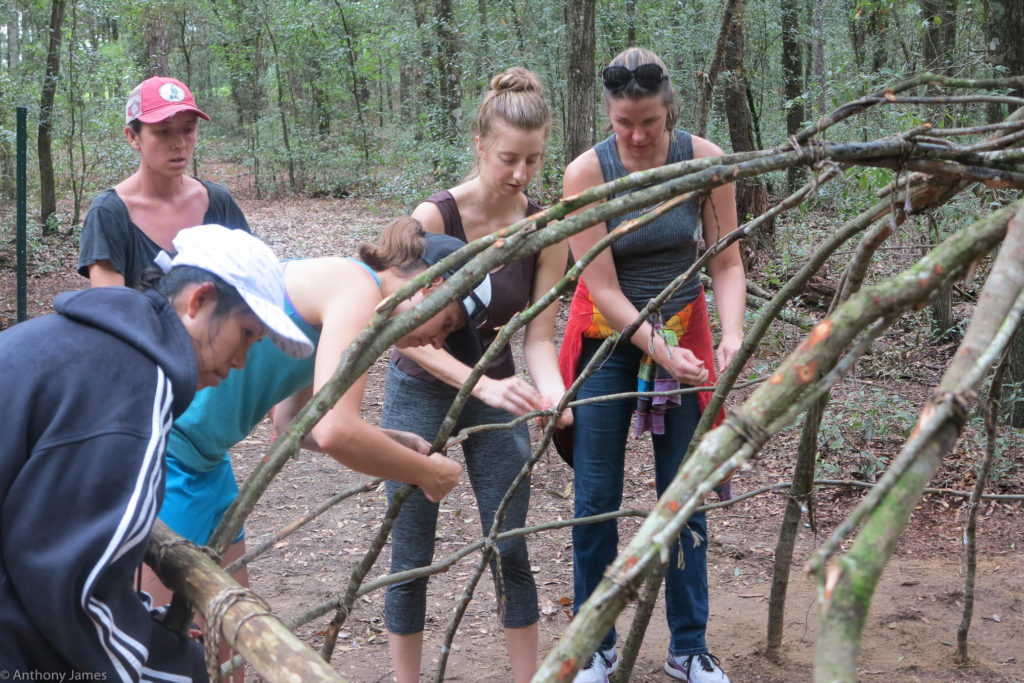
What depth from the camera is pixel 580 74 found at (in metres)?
6.82

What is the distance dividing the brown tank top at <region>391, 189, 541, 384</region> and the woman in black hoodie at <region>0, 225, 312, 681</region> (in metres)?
1.33

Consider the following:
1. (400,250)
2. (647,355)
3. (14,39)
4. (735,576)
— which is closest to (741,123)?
(735,576)

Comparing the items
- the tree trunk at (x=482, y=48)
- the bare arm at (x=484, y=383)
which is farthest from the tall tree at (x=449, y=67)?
the bare arm at (x=484, y=383)

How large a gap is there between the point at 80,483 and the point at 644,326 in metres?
1.85

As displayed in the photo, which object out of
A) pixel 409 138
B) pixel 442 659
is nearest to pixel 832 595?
pixel 442 659

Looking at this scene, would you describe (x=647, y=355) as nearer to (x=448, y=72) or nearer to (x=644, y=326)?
(x=644, y=326)

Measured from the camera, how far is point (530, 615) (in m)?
2.81

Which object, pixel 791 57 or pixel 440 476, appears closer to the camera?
pixel 440 476

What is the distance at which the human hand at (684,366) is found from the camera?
102 inches

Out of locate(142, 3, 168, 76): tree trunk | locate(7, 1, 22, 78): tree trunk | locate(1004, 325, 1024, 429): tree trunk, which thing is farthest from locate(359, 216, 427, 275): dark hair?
locate(142, 3, 168, 76): tree trunk

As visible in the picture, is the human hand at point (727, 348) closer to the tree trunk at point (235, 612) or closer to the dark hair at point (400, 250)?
the dark hair at point (400, 250)

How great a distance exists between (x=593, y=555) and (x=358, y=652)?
1.17 m

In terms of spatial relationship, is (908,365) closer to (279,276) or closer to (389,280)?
(389,280)

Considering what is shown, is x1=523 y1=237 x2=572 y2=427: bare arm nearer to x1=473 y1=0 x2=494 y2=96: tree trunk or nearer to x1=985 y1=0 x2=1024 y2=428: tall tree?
x1=985 y1=0 x2=1024 y2=428: tall tree
